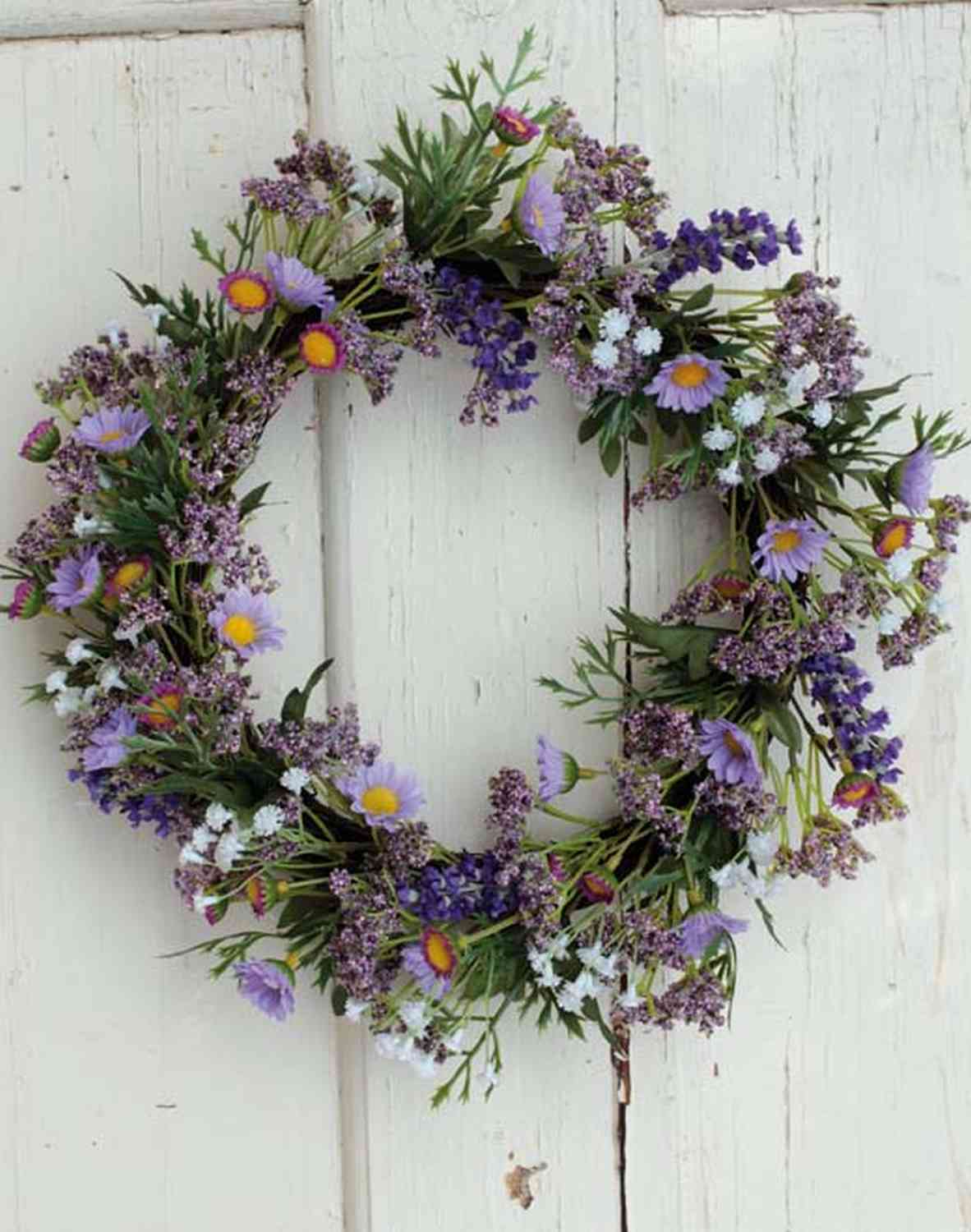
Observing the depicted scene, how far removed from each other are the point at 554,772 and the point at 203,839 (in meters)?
0.24

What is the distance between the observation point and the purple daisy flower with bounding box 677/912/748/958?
3.37ft

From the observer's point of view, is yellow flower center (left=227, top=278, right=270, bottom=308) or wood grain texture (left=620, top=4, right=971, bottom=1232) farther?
wood grain texture (left=620, top=4, right=971, bottom=1232)

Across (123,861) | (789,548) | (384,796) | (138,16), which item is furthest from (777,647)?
(138,16)

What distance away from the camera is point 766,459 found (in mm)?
999

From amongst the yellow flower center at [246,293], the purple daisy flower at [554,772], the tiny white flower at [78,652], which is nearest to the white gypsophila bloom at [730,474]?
the purple daisy flower at [554,772]

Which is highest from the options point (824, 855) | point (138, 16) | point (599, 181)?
point (138, 16)

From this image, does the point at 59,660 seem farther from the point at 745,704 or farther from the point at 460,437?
A: the point at 745,704

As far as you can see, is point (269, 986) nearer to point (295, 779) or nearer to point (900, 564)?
point (295, 779)

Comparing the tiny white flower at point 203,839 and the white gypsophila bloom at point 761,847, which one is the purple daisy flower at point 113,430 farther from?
the white gypsophila bloom at point 761,847

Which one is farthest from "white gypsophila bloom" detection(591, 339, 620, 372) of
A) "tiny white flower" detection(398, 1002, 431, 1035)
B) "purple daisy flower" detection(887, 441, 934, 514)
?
"tiny white flower" detection(398, 1002, 431, 1035)

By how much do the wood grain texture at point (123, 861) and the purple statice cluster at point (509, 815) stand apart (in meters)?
0.19

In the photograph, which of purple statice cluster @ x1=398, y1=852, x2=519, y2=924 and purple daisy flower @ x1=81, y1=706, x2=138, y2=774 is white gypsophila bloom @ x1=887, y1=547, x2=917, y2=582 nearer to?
purple statice cluster @ x1=398, y1=852, x2=519, y2=924

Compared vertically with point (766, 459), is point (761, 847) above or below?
below

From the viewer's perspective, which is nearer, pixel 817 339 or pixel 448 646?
pixel 817 339
